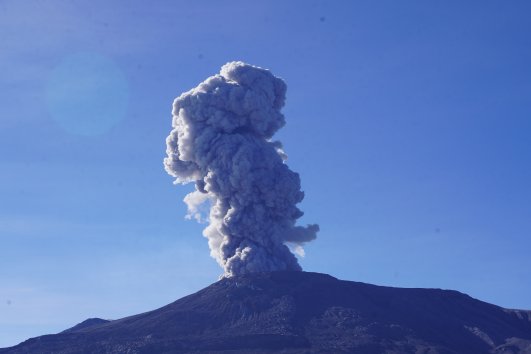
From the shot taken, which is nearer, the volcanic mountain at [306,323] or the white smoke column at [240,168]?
the volcanic mountain at [306,323]

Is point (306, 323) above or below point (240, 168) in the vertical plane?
below

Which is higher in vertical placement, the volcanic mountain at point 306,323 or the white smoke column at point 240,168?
the white smoke column at point 240,168

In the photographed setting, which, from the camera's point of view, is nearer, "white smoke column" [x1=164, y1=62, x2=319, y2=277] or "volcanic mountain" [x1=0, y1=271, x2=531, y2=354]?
"volcanic mountain" [x1=0, y1=271, x2=531, y2=354]

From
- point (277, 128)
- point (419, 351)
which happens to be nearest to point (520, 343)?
point (419, 351)

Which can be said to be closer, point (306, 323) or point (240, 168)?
point (306, 323)
